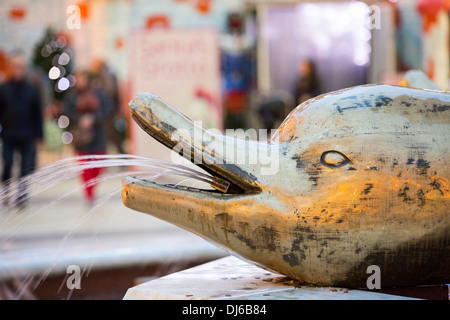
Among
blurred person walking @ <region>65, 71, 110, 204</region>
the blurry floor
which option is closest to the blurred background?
A: blurred person walking @ <region>65, 71, 110, 204</region>

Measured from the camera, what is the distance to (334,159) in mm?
2012

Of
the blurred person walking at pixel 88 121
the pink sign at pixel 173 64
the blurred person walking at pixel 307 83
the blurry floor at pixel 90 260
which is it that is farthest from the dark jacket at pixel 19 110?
the blurred person walking at pixel 307 83

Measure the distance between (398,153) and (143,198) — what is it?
81 cm

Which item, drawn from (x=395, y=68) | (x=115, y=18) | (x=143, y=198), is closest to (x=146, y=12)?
(x=115, y=18)

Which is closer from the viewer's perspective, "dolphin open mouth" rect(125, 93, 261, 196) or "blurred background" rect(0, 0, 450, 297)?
"dolphin open mouth" rect(125, 93, 261, 196)

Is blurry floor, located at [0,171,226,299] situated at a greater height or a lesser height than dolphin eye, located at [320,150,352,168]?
lesser

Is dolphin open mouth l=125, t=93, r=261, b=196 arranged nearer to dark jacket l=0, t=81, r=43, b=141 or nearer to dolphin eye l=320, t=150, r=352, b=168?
dolphin eye l=320, t=150, r=352, b=168

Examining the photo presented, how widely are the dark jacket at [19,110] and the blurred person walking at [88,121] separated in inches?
16.7

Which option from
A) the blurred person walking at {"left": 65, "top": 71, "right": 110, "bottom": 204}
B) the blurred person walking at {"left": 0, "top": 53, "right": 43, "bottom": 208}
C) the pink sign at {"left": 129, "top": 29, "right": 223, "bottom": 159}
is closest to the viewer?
the blurred person walking at {"left": 65, "top": 71, "right": 110, "bottom": 204}

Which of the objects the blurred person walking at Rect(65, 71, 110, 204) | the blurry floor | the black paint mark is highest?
the black paint mark

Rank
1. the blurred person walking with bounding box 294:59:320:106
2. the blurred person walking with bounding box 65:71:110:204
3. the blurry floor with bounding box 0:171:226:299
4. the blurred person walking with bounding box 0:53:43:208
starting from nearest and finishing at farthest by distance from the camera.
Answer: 1. the blurry floor with bounding box 0:171:226:299
2. the blurred person walking with bounding box 65:71:110:204
3. the blurred person walking with bounding box 0:53:43:208
4. the blurred person walking with bounding box 294:59:320:106

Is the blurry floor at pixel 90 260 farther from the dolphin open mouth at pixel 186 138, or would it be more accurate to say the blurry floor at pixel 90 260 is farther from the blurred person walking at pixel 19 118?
the blurred person walking at pixel 19 118

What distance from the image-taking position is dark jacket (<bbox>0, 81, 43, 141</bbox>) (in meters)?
8.17

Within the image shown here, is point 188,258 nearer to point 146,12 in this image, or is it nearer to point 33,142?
point 33,142
